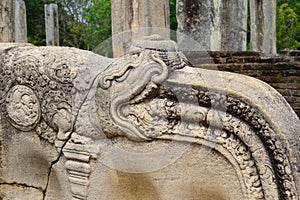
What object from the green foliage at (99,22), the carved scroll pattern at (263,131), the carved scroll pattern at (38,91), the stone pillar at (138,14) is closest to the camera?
the carved scroll pattern at (263,131)

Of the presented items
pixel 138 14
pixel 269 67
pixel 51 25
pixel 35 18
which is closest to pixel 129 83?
pixel 269 67

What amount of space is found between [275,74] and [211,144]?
3.39 meters

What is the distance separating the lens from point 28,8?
21547 mm

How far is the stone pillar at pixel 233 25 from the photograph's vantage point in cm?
800

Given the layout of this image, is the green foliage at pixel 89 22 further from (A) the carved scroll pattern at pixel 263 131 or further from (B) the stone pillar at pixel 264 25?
(A) the carved scroll pattern at pixel 263 131

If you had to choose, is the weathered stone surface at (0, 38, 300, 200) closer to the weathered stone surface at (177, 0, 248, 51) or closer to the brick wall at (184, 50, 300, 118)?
the brick wall at (184, 50, 300, 118)

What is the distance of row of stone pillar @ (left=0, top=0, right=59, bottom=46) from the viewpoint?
197 inches

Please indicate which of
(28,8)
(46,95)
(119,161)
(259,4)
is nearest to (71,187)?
(119,161)

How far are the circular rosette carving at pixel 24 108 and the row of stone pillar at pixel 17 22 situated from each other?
308 cm

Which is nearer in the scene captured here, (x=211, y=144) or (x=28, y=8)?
(x=211, y=144)

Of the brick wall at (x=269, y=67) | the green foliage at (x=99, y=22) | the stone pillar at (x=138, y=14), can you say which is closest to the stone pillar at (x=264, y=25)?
the brick wall at (x=269, y=67)

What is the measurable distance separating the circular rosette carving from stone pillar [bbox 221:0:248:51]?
6114mm

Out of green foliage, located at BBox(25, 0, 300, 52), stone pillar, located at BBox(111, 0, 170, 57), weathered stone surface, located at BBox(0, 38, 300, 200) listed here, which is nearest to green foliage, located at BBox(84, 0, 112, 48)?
green foliage, located at BBox(25, 0, 300, 52)

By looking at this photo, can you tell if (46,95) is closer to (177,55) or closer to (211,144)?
(177,55)
